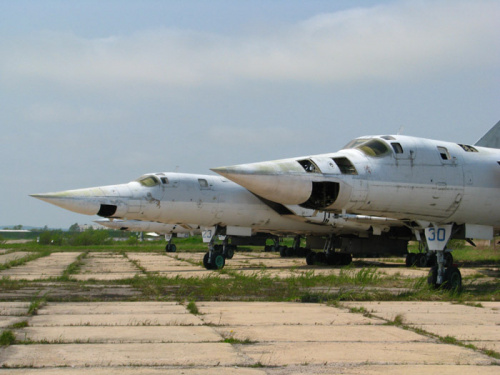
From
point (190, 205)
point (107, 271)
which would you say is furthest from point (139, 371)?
point (107, 271)

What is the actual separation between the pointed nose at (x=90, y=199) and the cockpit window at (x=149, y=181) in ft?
2.31

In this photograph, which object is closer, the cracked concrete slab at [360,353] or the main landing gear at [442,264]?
the cracked concrete slab at [360,353]

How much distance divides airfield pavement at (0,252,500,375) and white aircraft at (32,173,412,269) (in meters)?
8.66

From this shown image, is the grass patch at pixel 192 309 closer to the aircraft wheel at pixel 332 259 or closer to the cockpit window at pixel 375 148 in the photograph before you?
the cockpit window at pixel 375 148

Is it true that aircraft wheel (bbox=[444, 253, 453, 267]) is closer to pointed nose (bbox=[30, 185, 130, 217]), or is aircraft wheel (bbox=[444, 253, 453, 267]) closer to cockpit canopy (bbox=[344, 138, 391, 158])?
cockpit canopy (bbox=[344, 138, 391, 158])

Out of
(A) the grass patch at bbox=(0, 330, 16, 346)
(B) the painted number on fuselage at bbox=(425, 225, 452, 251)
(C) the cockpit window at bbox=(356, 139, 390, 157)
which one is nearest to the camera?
(A) the grass patch at bbox=(0, 330, 16, 346)

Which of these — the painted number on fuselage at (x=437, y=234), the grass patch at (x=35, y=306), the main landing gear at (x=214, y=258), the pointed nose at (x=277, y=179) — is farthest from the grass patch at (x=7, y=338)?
the main landing gear at (x=214, y=258)

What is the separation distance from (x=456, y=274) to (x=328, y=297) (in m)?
2.70

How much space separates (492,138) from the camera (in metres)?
16.7

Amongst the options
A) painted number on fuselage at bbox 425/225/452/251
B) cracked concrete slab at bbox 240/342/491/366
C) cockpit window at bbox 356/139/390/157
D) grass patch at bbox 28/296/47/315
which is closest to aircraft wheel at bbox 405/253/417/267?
painted number on fuselage at bbox 425/225/452/251

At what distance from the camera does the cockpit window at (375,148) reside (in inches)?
419

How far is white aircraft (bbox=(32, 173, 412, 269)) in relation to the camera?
17.7 meters

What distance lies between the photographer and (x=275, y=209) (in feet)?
66.9

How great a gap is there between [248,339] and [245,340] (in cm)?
5
